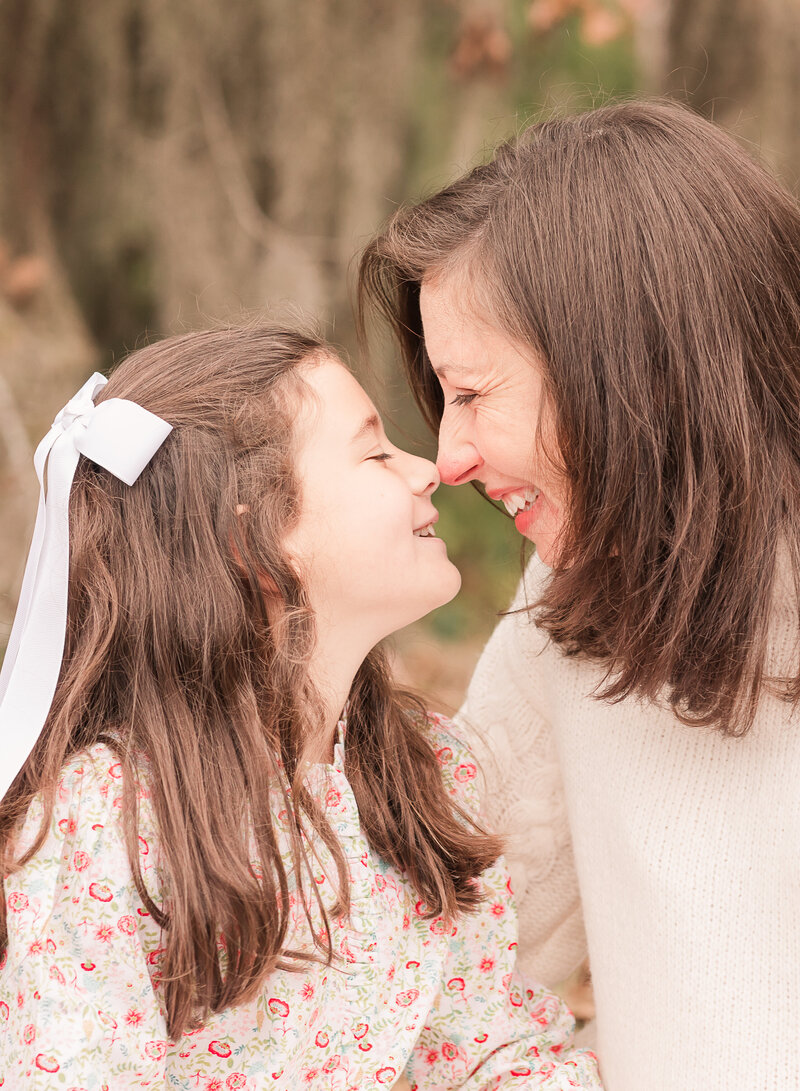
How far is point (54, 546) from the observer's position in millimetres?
1253

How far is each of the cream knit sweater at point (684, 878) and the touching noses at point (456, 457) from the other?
0.29 m

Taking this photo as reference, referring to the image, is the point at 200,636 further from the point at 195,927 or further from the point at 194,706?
the point at 195,927

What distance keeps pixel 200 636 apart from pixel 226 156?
226 cm

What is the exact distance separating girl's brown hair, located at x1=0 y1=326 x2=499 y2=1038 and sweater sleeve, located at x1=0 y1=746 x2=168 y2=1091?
0.02 metres

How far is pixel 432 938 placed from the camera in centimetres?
143

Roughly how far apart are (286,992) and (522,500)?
2.09 ft

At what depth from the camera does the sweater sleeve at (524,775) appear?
5.36ft

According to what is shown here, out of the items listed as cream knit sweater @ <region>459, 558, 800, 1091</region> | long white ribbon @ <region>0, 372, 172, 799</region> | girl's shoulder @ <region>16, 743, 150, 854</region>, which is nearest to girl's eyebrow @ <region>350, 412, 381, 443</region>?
long white ribbon @ <region>0, 372, 172, 799</region>

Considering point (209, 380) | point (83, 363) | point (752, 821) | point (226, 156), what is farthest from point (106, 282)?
point (752, 821)

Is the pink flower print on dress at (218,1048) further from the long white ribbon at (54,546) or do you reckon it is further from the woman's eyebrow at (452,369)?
the woman's eyebrow at (452,369)

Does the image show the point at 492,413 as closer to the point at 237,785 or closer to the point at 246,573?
the point at 246,573

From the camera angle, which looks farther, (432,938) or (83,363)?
(83,363)

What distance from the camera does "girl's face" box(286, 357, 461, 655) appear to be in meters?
1.33

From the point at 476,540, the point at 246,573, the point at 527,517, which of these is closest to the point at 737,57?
the point at 476,540
